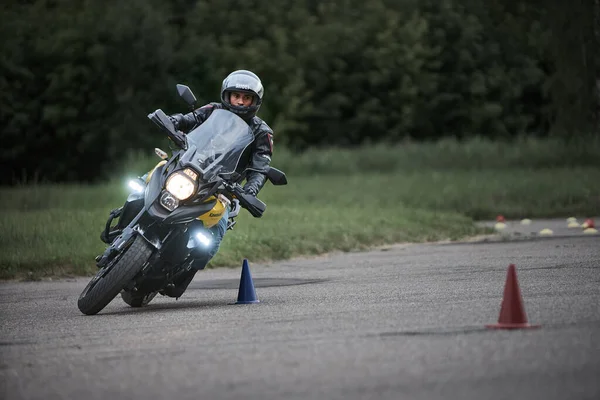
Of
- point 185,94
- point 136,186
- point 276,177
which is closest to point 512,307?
point 276,177

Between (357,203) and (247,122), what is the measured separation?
1690cm

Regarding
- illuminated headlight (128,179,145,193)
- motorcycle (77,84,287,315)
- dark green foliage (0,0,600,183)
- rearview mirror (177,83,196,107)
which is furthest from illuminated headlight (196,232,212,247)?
dark green foliage (0,0,600,183)

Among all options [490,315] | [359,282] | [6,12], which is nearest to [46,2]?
[6,12]

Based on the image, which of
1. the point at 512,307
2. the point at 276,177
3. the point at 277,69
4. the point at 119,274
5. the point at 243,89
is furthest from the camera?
the point at 277,69

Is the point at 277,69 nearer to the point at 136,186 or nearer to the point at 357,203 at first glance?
the point at 357,203

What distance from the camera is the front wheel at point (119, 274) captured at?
1132cm

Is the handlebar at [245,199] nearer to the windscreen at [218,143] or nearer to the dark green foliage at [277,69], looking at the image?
the windscreen at [218,143]

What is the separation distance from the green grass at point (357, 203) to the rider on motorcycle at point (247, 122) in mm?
5264

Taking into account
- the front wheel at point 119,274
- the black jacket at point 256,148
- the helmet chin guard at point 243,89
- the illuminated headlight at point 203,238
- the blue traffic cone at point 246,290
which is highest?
the helmet chin guard at point 243,89

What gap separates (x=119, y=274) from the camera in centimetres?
1132

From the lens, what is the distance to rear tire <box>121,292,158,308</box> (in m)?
12.5

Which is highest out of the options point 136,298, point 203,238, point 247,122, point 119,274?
point 247,122

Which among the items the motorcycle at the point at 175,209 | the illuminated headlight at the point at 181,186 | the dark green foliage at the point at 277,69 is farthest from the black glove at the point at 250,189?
the dark green foliage at the point at 277,69

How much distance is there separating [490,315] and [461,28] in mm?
60228
